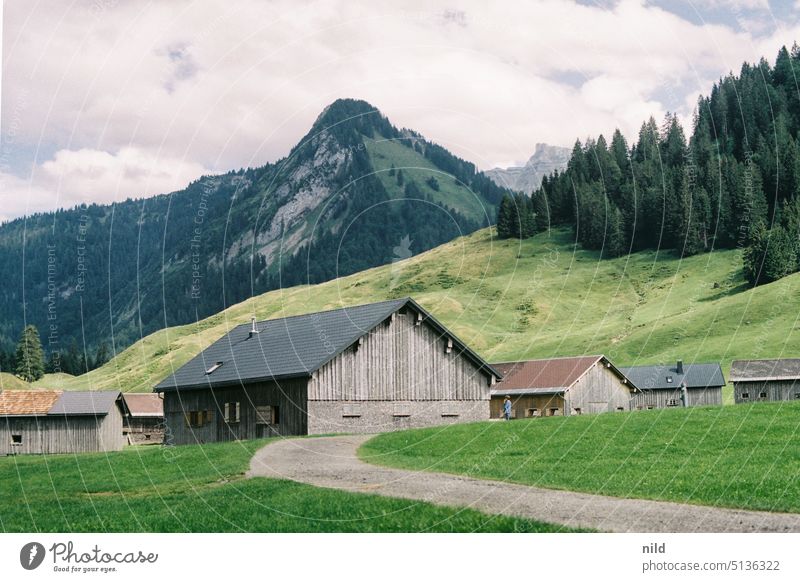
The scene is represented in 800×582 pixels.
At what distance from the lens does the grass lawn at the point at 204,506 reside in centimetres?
2047

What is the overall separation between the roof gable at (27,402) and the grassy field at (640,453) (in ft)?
151

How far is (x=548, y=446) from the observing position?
35.9 m

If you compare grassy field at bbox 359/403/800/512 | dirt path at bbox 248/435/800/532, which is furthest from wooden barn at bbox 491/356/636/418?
dirt path at bbox 248/435/800/532

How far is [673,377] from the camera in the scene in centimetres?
11131

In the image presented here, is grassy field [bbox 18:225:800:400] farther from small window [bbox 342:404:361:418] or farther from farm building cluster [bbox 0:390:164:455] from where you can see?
small window [bbox 342:404:361:418]

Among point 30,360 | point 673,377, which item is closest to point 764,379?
point 673,377

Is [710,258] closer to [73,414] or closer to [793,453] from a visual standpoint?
[73,414]

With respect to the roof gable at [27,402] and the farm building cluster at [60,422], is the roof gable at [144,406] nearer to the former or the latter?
the farm building cluster at [60,422]

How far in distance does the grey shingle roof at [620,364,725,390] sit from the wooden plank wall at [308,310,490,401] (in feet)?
173

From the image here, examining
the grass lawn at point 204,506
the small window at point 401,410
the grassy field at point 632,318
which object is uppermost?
the grassy field at point 632,318

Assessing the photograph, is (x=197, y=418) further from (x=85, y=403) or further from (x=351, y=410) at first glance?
(x=85, y=403)

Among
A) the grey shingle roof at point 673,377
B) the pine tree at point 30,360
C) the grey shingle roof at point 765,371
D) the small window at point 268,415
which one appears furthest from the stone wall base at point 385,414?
the pine tree at point 30,360

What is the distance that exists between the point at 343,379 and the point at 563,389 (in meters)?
39.6
